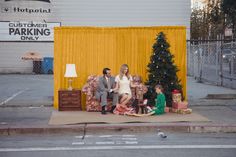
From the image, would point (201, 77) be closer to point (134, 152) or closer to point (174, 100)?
point (174, 100)

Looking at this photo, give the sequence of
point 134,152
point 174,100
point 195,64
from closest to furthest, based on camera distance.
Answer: point 134,152
point 174,100
point 195,64

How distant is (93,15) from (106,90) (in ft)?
65.3

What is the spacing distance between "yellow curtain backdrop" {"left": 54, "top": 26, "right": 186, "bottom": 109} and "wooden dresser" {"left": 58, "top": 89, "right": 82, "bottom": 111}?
56cm

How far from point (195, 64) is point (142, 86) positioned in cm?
1606

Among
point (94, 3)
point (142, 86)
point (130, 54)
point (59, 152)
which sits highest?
point (94, 3)

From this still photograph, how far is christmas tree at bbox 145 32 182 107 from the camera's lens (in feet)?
48.0

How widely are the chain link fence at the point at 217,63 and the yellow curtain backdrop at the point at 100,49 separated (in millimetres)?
7446

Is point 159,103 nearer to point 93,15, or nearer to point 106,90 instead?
point 106,90

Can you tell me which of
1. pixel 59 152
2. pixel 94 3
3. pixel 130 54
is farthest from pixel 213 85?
pixel 59 152

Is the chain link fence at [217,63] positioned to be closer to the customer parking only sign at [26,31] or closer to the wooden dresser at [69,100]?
the wooden dresser at [69,100]

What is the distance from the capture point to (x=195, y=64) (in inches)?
1184

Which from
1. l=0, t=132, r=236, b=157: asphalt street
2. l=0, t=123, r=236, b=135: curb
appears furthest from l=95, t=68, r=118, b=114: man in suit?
l=0, t=132, r=236, b=157: asphalt street

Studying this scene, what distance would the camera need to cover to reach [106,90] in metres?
14.1

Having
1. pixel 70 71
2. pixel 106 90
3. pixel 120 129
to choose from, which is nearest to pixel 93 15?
pixel 70 71
